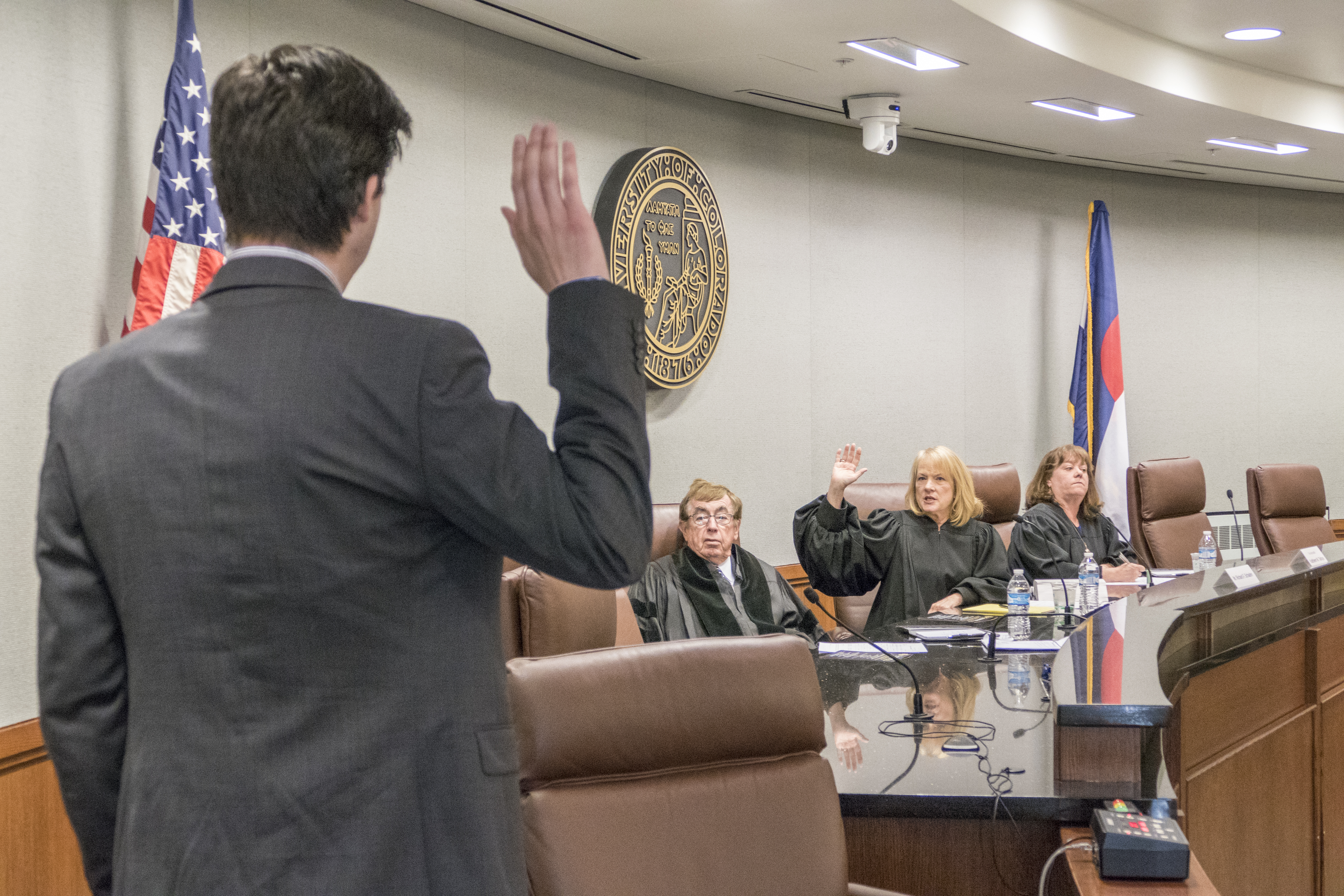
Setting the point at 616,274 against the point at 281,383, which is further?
the point at 616,274

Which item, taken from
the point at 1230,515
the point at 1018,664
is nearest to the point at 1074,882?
the point at 1018,664

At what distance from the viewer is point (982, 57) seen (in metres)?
4.70

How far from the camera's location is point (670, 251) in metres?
Result: 5.02

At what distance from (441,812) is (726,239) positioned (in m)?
4.64

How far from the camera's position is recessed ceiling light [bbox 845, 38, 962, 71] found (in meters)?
4.48

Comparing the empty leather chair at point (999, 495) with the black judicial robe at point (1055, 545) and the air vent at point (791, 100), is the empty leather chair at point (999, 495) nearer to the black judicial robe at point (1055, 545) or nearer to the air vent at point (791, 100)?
the black judicial robe at point (1055, 545)

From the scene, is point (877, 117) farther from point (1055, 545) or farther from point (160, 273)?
point (160, 273)

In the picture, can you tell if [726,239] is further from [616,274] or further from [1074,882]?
[1074,882]

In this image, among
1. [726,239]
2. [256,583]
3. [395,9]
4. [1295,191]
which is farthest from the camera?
[1295,191]

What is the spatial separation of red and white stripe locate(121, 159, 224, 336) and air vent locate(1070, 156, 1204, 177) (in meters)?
5.20

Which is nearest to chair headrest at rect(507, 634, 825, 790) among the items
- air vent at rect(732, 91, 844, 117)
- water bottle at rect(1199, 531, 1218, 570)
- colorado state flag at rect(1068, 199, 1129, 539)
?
water bottle at rect(1199, 531, 1218, 570)

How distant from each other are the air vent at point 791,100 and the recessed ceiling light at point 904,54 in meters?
0.66

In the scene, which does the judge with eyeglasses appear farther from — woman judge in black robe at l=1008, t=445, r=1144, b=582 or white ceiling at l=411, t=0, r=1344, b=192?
white ceiling at l=411, t=0, r=1344, b=192

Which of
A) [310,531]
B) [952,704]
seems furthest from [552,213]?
[952,704]
